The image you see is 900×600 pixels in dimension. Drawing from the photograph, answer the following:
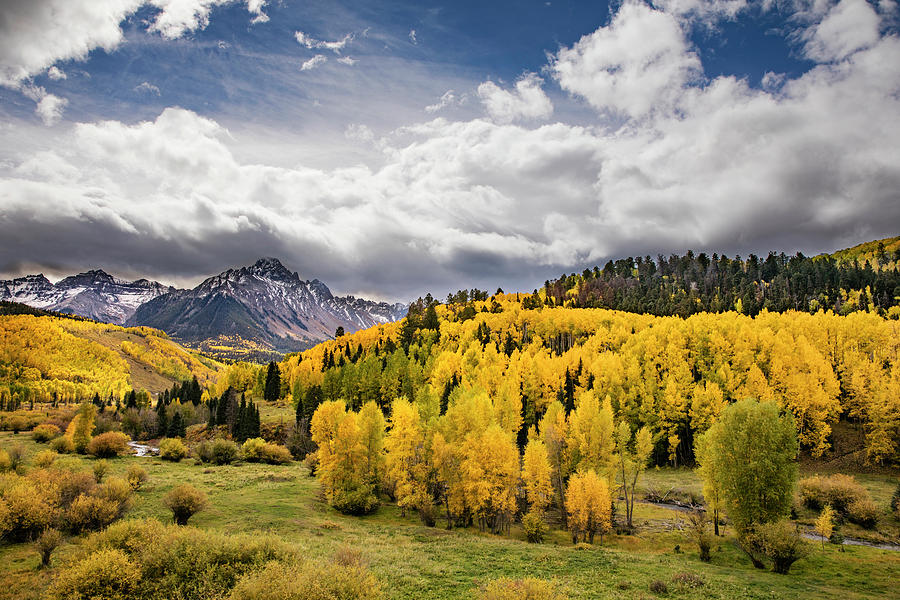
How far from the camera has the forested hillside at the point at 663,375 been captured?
7131 cm

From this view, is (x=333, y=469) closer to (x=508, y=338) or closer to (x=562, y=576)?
(x=562, y=576)

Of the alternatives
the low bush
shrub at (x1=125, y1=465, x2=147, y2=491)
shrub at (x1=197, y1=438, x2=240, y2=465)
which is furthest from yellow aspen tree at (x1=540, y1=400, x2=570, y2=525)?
shrub at (x1=197, y1=438, x2=240, y2=465)

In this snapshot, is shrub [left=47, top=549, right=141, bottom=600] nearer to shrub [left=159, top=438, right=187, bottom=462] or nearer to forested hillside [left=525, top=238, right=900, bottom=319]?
shrub [left=159, top=438, right=187, bottom=462]

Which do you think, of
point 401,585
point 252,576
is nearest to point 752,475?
point 401,585

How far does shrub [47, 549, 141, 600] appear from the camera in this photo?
2048 cm

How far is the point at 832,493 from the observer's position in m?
50.0

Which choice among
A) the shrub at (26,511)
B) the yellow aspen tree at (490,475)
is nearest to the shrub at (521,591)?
the yellow aspen tree at (490,475)

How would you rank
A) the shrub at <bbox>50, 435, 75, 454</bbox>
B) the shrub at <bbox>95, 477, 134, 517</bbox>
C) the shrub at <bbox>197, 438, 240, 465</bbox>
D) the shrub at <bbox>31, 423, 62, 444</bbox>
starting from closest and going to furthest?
the shrub at <bbox>95, 477, 134, 517</bbox>
the shrub at <bbox>50, 435, 75, 454</bbox>
the shrub at <bbox>197, 438, 240, 465</bbox>
the shrub at <bbox>31, 423, 62, 444</bbox>

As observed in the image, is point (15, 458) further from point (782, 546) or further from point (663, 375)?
point (663, 375)

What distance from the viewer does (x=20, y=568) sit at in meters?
27.3

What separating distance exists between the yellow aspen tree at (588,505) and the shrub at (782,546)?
14643 mm

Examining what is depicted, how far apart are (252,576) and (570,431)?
49385 millimetres

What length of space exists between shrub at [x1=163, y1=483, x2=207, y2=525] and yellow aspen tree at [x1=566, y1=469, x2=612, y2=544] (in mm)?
37908

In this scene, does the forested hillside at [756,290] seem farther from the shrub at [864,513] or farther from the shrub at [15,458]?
the shrub at [15,458]
